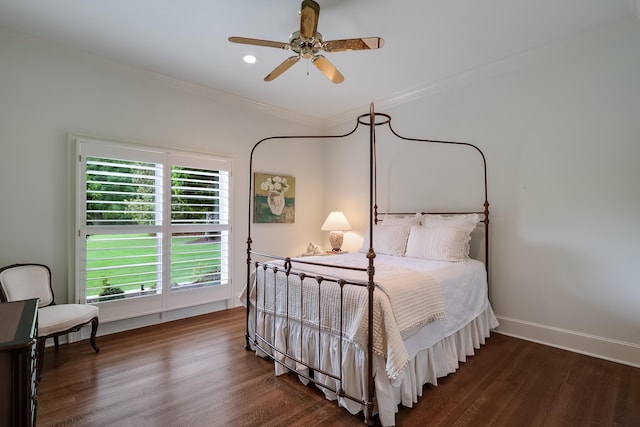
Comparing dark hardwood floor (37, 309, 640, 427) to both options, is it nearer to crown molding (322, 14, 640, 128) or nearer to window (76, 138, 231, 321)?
window (76, 138, 231, 321)

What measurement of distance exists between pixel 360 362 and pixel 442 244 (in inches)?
66.7

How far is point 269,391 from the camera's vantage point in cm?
218

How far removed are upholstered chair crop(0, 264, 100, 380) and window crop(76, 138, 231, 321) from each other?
0.27 metres

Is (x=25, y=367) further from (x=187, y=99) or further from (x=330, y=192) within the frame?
(x=330, y=192)

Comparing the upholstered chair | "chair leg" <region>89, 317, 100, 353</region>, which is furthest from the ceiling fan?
"chair leg" <region>89, 317, 100, 353</region>

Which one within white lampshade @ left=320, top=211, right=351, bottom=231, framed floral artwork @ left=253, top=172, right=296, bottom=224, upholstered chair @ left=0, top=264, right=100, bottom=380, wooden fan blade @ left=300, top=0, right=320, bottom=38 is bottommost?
upholstered chair @ left=0, top=264, right=100, bottom=380

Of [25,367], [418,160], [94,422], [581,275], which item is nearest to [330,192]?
[418,160]

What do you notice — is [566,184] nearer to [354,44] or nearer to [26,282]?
[354,44]

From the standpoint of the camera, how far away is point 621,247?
2594mm

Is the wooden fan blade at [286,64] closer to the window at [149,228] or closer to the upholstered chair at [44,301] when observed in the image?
the window at [149,228]

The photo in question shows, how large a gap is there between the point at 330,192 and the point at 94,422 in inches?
161

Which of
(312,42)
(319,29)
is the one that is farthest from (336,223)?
(312,42)

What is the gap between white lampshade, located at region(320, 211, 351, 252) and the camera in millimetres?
4602

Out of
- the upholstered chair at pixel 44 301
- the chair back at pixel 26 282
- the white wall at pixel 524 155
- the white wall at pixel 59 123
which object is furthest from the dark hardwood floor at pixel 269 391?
the white wall at pixel 59 123
